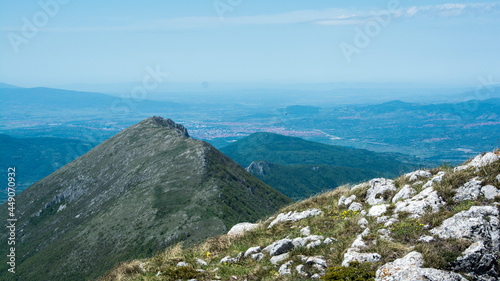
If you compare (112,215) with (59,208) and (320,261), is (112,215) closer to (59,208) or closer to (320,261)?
(59,208)

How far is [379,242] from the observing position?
10273 mm

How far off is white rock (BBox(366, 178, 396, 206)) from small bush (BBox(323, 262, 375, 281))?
6.33 m

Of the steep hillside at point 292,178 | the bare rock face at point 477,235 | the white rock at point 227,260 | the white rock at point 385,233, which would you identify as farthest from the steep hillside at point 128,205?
the steep hillside at point 292,178

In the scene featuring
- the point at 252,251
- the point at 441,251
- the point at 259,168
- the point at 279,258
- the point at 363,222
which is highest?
the point at 441,251

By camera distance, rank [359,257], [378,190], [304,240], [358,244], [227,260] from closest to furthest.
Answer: [359,257] → [358,244] → [227,260] → [304,240] → [378,190]

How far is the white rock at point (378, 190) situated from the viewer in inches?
588

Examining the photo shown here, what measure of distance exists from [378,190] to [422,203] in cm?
350

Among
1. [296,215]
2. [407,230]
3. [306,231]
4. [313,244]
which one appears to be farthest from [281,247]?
[296,215]

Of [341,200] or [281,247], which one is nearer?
[281,247]

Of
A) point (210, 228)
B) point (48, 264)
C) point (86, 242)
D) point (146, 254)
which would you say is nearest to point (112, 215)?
point (86, 242)

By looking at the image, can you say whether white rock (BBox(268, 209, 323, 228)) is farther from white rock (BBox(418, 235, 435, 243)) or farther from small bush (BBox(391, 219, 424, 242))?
white rock (BBox(418, 235, 435, 243))

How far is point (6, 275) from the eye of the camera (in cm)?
8400

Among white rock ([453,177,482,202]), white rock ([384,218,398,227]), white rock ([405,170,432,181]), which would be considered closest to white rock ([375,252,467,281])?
white rock ([384,218,398,227])

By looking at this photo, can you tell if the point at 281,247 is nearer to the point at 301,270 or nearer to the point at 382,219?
the point at 301,270
